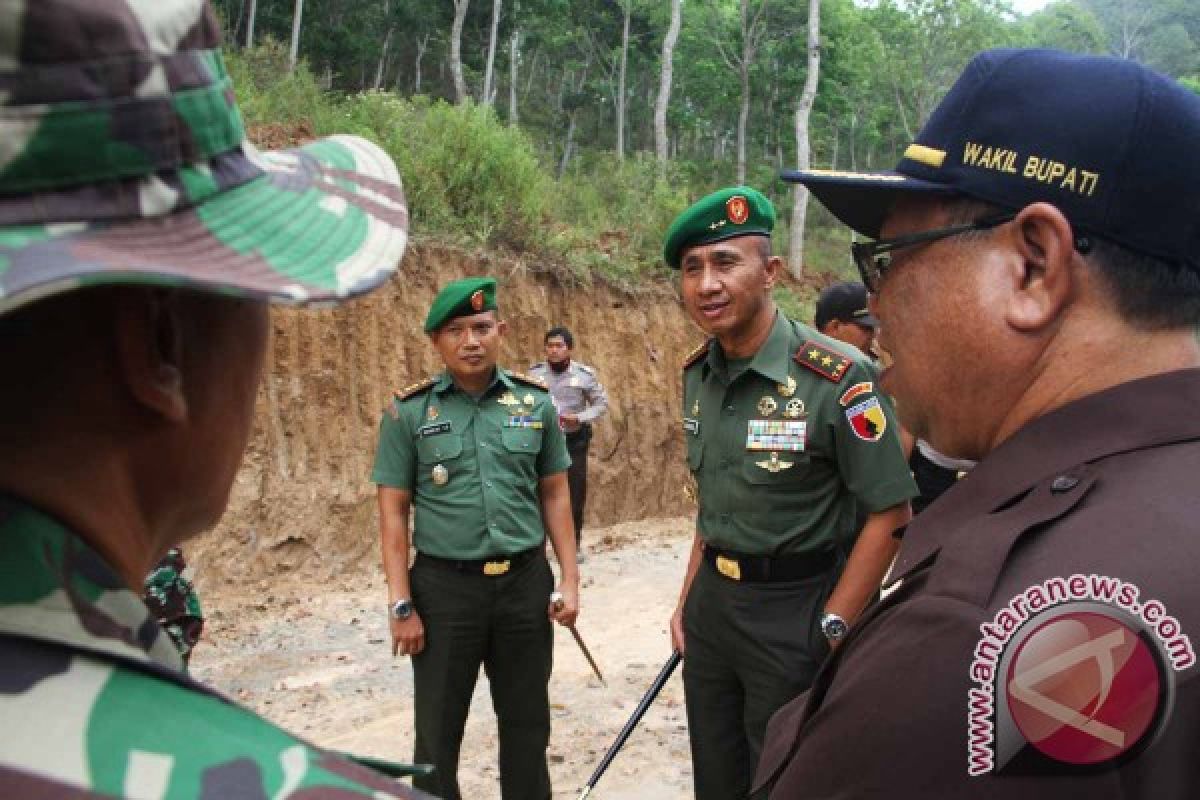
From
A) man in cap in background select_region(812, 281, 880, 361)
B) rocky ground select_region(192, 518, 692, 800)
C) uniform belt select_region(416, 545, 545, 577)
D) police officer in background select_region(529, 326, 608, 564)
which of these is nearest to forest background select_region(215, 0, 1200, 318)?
police officer in background select_region(529, 326, 608, 564)

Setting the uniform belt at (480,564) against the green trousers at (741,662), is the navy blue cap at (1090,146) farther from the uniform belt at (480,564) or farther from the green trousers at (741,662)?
the uniform belt at (480,564)

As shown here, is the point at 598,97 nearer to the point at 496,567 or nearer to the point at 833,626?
the point at 496,567

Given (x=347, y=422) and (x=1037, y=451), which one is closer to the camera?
(x=1037, y=451)

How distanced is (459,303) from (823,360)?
145cm

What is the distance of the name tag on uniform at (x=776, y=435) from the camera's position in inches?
116

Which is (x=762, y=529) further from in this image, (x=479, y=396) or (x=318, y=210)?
(x=318, y=210)

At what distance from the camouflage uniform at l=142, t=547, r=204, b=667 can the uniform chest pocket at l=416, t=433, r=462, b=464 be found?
4.16 ft

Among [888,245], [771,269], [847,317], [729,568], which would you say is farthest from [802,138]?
[888,245]

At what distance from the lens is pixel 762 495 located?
2.97m

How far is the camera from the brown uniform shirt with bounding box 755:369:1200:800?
0.88 meters

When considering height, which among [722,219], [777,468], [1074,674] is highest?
[722,219]

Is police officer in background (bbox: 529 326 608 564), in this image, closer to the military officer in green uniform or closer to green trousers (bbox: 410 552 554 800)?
green trousers (bbox: 410 552 554 800)

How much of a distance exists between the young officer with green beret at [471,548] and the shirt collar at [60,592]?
9.37 feet

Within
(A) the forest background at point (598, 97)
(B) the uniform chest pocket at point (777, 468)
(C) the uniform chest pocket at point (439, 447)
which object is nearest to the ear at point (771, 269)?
(B) the uniform chest pocket at point (777, 468)
